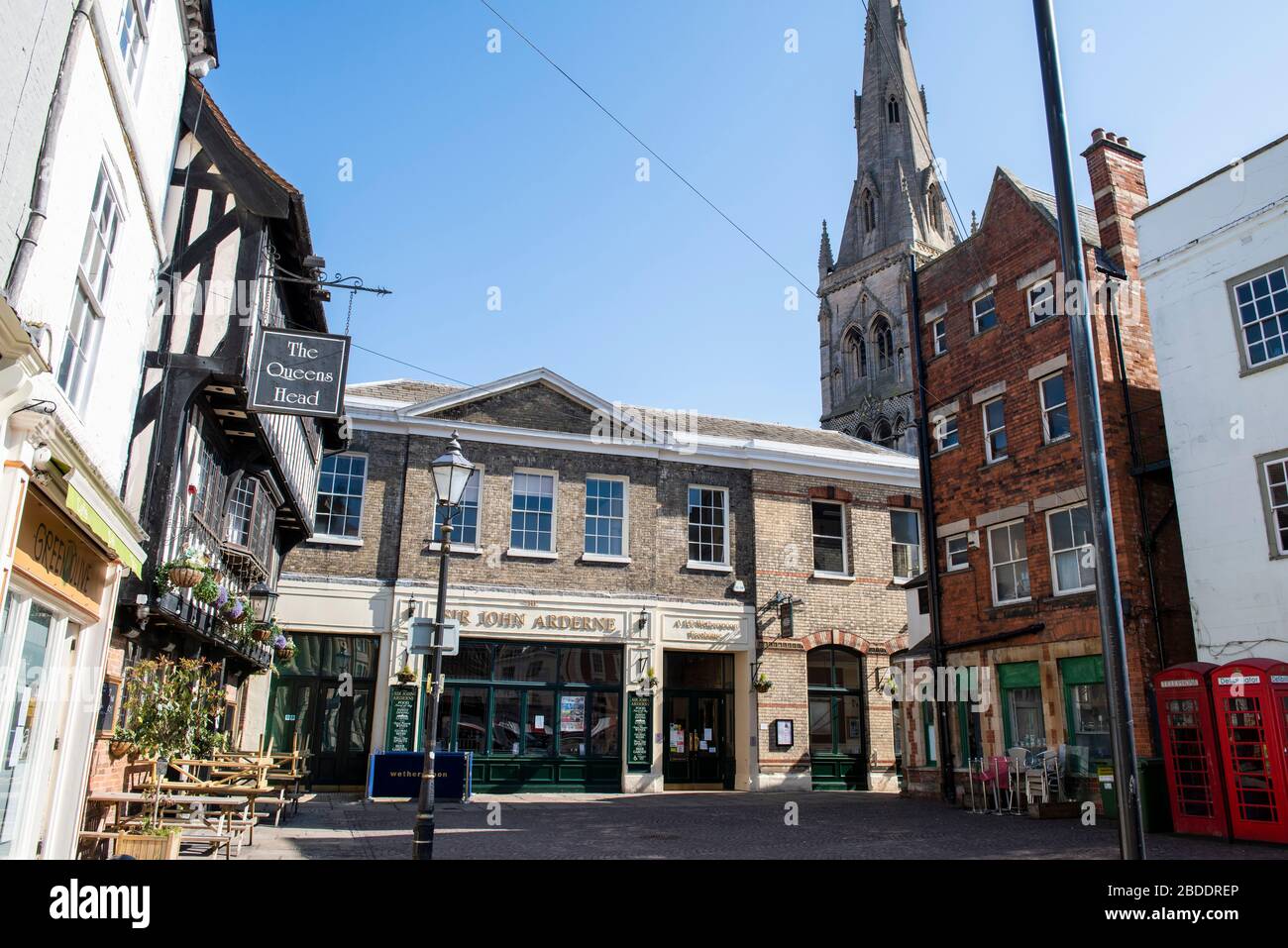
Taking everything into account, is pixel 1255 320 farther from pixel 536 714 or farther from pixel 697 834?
pixel 536 714

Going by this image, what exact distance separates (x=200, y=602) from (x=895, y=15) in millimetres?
77030

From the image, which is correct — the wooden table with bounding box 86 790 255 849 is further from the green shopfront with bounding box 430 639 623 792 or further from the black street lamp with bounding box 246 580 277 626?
the green shopfront with bounding box 430 639 623 792

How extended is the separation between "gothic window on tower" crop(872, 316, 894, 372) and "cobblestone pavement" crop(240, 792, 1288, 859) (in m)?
53.8

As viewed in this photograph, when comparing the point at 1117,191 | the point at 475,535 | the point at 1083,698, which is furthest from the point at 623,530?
the point at 1117,191

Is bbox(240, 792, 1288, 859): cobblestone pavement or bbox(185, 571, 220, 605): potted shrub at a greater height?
bbox(185, 571, 220, 605): potted shrub

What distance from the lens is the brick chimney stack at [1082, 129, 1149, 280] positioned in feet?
56.6

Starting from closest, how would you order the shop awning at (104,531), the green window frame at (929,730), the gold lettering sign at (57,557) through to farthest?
1. the gold lettering sign at (57,557)
2. the shop awning at (104,531)
3. the green window frame at (929,730)

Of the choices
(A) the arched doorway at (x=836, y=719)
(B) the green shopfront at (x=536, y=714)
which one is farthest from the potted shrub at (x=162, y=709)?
(A) the arched doorway at (x=836, y=719)

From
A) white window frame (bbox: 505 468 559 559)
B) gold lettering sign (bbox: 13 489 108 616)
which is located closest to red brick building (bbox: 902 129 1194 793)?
white window frame (bbox: 505 468 559 559)

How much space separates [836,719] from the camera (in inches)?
966

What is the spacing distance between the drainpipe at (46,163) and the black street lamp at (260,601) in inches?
384

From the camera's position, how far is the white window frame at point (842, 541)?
82.9ft

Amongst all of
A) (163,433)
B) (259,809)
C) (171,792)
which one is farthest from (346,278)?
(259,809)

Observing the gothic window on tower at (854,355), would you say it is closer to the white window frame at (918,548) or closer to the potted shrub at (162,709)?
the white window frame at (918,548)
